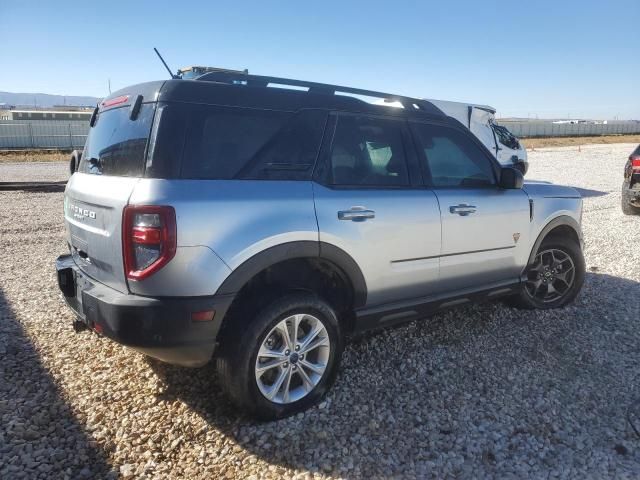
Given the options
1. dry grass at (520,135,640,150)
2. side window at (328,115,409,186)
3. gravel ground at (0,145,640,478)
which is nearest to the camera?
gravel ground at (0,145,640,478)

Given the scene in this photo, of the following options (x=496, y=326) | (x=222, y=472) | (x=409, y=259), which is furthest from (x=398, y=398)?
(x=496, y=326)

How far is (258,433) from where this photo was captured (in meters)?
2.76

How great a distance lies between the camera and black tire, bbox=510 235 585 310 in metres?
4.49

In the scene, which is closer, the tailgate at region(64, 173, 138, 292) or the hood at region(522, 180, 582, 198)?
the tailgate at region(64, 173, 138, 292)

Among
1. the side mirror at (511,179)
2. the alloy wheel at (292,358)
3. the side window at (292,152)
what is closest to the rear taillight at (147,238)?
the side window at (292,152)

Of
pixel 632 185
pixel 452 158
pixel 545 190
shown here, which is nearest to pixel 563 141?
pixel 632 185

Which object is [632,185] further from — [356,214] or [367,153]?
[356,214]

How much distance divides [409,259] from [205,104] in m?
1.65

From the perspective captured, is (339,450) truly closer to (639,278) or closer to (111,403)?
(111,403)

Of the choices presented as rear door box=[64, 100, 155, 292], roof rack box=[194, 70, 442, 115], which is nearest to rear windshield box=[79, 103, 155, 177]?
rear door box=[64, 100, 155, 292]

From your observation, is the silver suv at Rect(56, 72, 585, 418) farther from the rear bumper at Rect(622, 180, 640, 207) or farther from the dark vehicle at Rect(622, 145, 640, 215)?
the rear bumper at Rect(622, 180, 640, 207)

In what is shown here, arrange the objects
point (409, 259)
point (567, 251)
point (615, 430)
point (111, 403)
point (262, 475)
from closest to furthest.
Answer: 1. point (262, 475)
2. point (615, 430)
3. point (111, 403)
4. point (409, 259)
5. point (567, 251)

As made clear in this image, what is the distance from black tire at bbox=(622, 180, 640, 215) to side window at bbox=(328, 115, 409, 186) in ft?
25.3

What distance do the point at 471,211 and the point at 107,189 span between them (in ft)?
8.17
